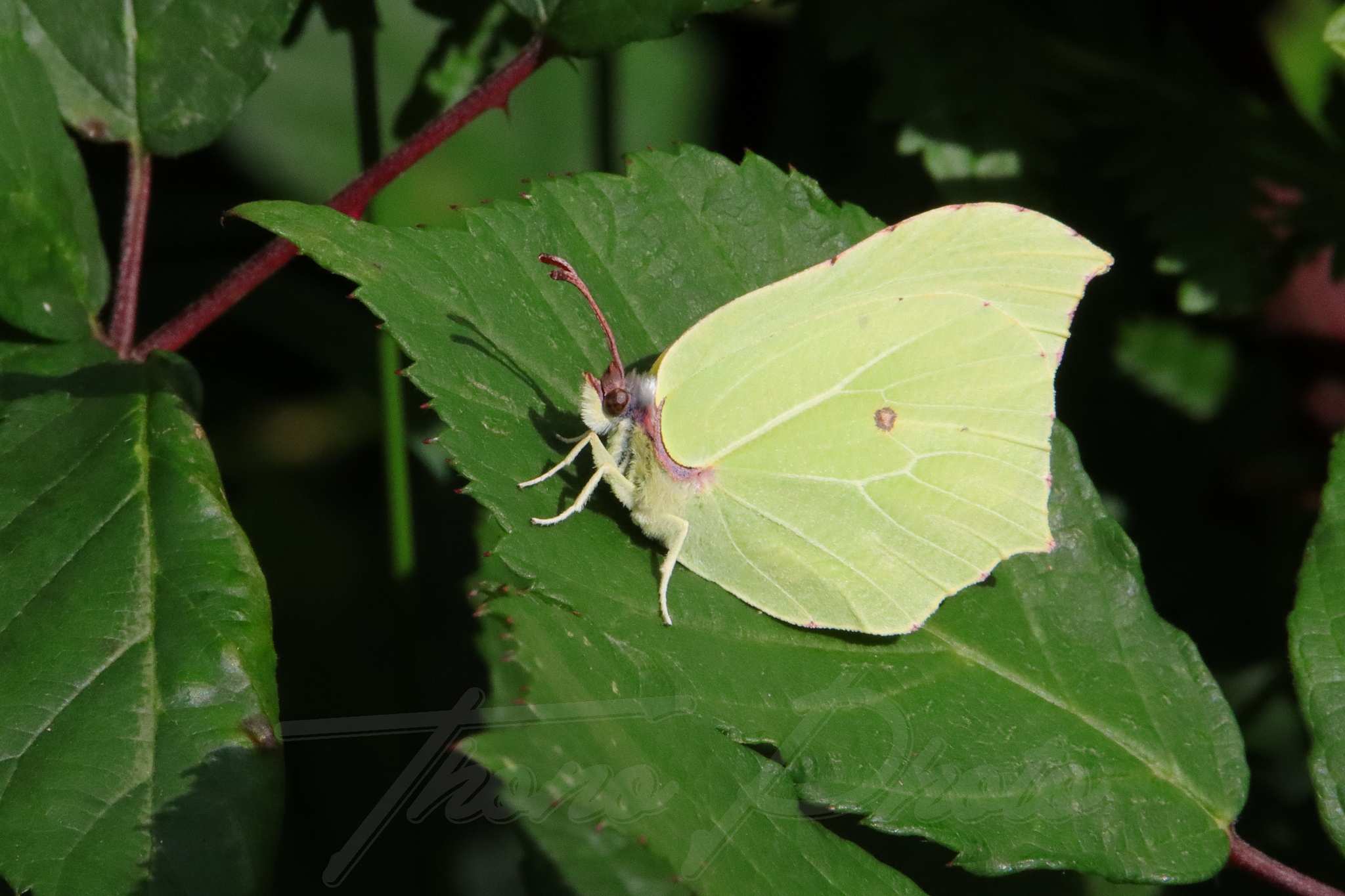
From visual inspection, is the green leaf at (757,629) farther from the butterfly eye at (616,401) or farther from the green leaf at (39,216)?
the green leaf at (39,216)

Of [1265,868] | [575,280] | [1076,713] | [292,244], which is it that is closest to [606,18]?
[575,280]

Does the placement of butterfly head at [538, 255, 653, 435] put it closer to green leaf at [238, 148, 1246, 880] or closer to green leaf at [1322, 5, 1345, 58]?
green leaf at [238, 148, 1246, 880]

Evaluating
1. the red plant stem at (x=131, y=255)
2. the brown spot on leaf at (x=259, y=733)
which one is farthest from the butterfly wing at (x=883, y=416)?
the red plant stem at (x=131, y=255)

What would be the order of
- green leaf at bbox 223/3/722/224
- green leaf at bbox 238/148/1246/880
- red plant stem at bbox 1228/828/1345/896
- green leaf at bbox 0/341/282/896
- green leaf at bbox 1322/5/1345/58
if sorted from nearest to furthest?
green leaf at bbox 0/341/282/896 → green leaf at bbox 238/148/1246/880 → red plant stem at bbox 1228/828/1345/896 → green leaf at bbox 1322/5/1345/58 → green leaf at bbox 223/3/722/224

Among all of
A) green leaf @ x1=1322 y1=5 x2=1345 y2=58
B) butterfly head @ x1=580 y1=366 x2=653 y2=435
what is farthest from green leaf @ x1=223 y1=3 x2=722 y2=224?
green leaf @ x1=1322 y1=5 x2=1345 y2=58

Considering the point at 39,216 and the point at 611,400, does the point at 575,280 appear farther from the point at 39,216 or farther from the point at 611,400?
the point at 39,216

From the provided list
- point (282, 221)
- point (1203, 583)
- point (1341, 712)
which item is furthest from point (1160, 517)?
point (282, 221)

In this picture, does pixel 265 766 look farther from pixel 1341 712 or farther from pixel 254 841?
pixel 1341 712
